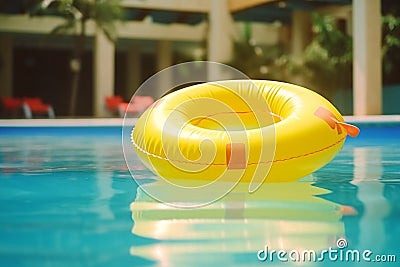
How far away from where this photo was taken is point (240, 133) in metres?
2.87

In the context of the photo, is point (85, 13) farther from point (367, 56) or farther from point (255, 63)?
point (367, 56)

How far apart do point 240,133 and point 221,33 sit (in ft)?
38.0

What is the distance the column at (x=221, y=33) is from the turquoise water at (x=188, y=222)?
10723mm

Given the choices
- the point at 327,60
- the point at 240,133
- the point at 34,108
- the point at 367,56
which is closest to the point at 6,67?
the point at 34,108

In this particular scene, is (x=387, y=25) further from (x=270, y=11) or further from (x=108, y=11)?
(x=108, y=11)

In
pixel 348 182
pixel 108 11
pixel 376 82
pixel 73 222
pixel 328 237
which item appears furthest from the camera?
pixel 108 11

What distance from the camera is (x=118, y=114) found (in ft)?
47.2

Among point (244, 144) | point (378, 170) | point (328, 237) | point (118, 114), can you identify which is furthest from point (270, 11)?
point (328, 237)

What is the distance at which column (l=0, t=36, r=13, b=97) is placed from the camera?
16219 millimetres

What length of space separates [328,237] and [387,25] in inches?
438

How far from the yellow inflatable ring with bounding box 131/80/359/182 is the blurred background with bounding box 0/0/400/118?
8177 mm

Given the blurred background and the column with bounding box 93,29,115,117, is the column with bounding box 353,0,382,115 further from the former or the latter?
the column with bounding box 93,29,115,117

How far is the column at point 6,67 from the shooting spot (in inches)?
639

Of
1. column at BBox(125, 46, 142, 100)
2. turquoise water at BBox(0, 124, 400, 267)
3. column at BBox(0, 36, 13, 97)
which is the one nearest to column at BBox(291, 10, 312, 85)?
column at BBox(125, 46, 142, 100)
